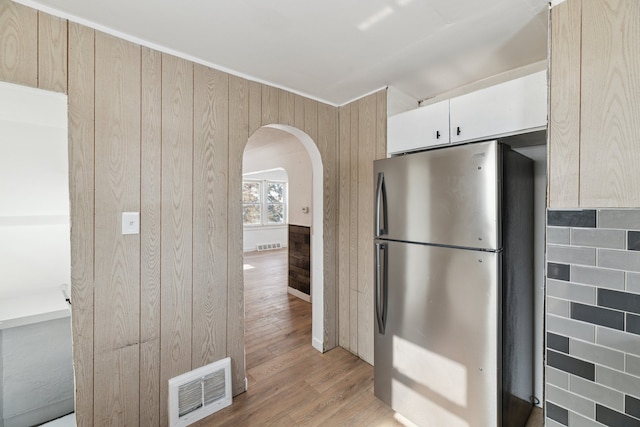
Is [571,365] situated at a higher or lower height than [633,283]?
lower

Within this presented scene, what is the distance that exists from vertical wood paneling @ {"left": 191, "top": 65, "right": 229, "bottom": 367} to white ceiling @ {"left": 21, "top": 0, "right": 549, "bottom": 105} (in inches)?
8.4

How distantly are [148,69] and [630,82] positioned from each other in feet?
7.51

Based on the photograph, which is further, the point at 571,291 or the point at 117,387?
the point at 117,387

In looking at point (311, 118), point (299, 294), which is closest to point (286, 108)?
point (311, 118)

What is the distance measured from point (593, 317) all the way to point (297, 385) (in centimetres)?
182

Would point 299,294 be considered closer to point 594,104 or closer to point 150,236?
point 150,236

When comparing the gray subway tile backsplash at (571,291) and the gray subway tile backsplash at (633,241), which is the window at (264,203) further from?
the gray subway tile backsplash at (633,241)

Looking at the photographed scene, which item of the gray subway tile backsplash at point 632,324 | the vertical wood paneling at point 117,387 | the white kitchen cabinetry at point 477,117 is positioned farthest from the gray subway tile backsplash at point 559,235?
the vertical wood paneling at point 117,387

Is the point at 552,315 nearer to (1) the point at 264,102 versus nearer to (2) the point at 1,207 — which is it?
(1) the point at 264,102

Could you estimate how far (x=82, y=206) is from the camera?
4.55 ft

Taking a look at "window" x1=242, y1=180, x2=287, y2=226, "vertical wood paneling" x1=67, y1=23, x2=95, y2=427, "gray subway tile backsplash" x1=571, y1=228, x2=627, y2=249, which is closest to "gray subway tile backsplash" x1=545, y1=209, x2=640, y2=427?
"gray subway tile backsplash" x1=571, y1=228, x2=627, y2=249

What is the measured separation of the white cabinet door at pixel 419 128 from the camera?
1.77 metres

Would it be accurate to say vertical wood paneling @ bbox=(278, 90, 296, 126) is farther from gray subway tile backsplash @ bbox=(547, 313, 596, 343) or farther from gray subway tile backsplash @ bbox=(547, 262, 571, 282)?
gray subway tile backsplash @ bbox=(547, 313, 596, 343)

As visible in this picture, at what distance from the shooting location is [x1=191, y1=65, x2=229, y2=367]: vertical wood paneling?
1757 millimetres
